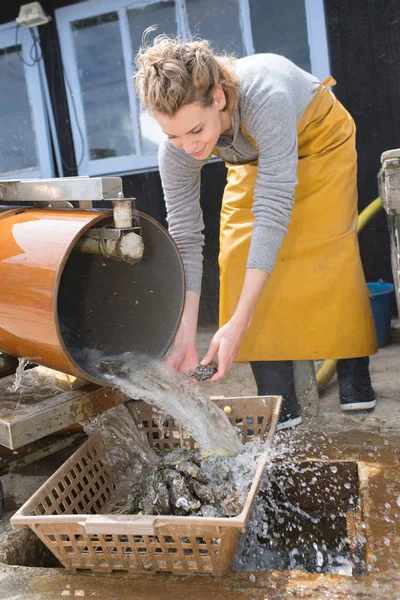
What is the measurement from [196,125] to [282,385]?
1407mm

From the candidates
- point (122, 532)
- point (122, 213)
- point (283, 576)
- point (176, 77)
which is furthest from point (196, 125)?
point (283, 576)

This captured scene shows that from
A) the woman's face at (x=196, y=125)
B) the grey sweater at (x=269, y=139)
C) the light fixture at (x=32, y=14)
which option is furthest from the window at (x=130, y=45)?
the woman's face at (x=196, y=125)

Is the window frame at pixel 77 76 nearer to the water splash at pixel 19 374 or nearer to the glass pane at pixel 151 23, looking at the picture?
the glass pane at pixel 151 23

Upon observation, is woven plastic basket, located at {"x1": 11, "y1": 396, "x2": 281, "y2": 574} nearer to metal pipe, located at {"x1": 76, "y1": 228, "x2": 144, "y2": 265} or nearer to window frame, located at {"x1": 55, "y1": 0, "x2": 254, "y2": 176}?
metal pipe, located at {"x1": 76, "y1": 228, "x2": 144, "y2": 265}

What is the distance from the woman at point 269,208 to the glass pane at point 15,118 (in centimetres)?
306

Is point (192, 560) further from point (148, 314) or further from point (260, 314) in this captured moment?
→ point (260, 314)

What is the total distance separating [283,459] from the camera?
262 cm

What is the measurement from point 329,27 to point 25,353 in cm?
349

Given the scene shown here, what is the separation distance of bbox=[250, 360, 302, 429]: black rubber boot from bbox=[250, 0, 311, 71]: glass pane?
2607 mm

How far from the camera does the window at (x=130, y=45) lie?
15.6 ft

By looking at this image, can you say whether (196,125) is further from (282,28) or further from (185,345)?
(282,28)

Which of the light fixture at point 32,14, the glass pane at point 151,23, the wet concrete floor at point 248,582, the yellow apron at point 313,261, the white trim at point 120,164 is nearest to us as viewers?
the wet concrete floor at point 248,582

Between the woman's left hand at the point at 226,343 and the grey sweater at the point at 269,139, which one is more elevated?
the grey sweater at the point at 269,139

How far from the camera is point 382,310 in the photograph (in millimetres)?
4367
